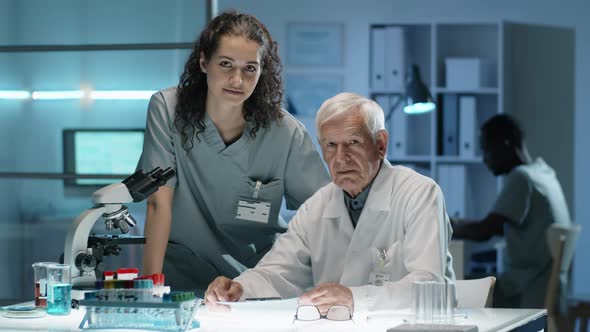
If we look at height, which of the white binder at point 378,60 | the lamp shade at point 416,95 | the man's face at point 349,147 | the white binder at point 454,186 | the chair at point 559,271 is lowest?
the chair at point 559,271

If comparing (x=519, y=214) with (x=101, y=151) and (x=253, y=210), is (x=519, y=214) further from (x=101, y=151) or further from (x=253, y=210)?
(x=253, y=210)

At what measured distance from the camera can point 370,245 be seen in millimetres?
2566

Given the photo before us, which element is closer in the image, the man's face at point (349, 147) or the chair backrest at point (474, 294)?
the chair backrest at point (474, 294)

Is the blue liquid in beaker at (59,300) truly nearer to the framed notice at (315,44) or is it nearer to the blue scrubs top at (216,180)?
the blue scrubs top at (216,180)

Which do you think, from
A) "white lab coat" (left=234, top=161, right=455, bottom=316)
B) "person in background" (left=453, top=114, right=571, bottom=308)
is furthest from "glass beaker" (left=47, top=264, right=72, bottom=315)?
"person in background" (left=453, top=114, right=571, bottom=308)

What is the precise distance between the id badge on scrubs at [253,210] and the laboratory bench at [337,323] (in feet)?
2.41

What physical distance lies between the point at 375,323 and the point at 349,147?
1.99 ft

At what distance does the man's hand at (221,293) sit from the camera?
91.2 inches

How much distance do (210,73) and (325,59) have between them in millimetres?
4145

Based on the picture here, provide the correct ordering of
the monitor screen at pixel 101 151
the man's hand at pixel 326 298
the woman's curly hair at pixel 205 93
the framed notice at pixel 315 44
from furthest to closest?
1. the framed notice at pixel 315 44
2. the monitor screen at pixel 101 151
3. the woman's curly hair at pixel 205 93
4. the man's hand at pixel 326 298

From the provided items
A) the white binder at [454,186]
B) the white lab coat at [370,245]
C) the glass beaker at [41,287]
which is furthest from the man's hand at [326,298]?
the white binder at [454,186]

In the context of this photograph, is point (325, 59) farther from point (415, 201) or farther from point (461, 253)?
point (415, 201)

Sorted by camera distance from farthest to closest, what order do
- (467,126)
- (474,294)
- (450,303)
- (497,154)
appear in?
(467,126)
(497,154)
(474,294)
(450,303)

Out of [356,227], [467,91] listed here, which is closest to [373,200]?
[356,227]
